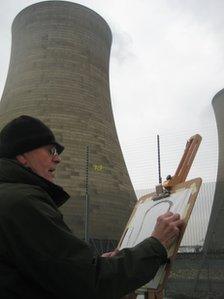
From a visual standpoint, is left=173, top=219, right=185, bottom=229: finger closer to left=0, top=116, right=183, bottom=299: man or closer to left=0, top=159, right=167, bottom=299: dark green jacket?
left=0, top=116, right=183, bottom=299: man

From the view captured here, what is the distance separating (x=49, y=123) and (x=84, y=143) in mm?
1118

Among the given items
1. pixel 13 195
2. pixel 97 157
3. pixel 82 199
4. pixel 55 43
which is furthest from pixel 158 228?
pixel 55 43

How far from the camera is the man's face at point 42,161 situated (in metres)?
1.59

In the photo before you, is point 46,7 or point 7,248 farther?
point 46,7

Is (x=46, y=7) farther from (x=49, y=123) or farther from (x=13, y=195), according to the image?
(x=13, y=195)

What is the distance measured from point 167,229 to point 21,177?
0.49 meters

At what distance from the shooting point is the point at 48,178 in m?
1.62

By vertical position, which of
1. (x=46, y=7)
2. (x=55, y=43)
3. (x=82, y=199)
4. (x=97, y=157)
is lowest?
(x=82, y=199)

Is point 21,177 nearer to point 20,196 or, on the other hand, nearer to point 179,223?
point 20,196

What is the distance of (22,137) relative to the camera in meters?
1.58

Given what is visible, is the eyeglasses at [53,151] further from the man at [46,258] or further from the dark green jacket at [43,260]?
the dark green jacket at [43,260]

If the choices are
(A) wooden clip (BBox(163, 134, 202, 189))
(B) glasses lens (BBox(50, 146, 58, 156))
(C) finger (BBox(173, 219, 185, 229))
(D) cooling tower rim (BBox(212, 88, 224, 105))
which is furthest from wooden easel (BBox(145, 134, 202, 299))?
(D) cooling tower rim (BBox(212, 88, 224, 105))

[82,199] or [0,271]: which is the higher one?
[0,271]

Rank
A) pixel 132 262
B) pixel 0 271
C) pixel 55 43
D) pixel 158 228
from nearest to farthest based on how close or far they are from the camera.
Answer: pixel 0 271, pixel 132 262, pixel 158 228, pixel 55 43
